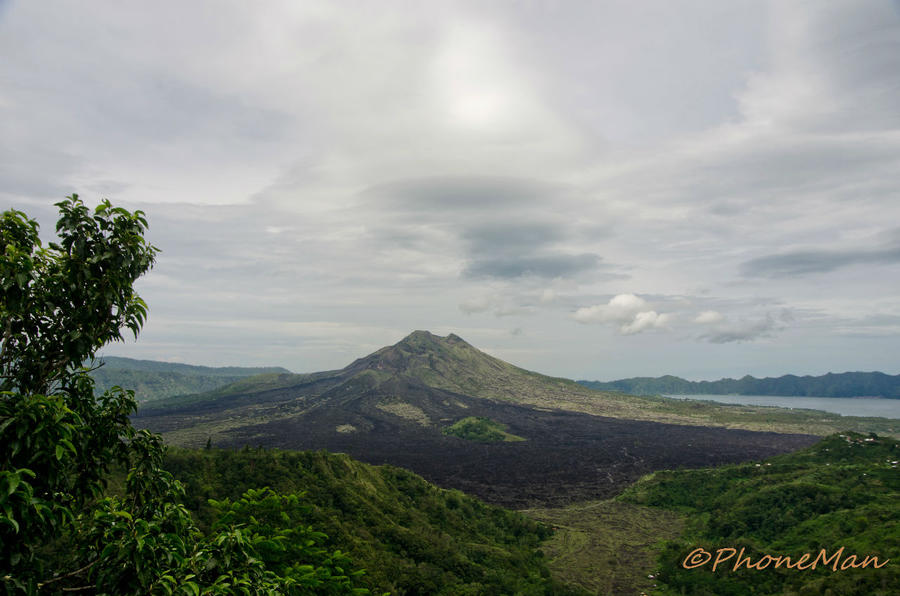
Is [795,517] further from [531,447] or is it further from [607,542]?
[531,447]

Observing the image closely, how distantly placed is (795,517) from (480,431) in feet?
297

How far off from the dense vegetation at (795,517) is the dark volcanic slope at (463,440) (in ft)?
57.7

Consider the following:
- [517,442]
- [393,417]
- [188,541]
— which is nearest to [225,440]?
[393,417]

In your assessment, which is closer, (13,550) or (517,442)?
(13,550)

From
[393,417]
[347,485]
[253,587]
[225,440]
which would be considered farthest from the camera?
[393,417]

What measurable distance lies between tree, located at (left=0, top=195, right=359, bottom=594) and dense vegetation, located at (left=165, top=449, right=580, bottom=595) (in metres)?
20.7

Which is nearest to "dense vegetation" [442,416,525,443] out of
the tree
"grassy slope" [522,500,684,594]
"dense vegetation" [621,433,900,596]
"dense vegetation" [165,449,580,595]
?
"dense vegetation" [621,433,900,596]

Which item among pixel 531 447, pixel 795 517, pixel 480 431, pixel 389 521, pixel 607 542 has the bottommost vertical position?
pixel 531 447

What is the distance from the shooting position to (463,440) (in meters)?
122

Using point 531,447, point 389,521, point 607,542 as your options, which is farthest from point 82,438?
point 531,447

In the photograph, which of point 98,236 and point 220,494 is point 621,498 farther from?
point 98,236

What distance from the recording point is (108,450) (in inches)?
250

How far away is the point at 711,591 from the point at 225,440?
102754 millimetres

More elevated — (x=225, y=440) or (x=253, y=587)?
(x=253, y=587)
